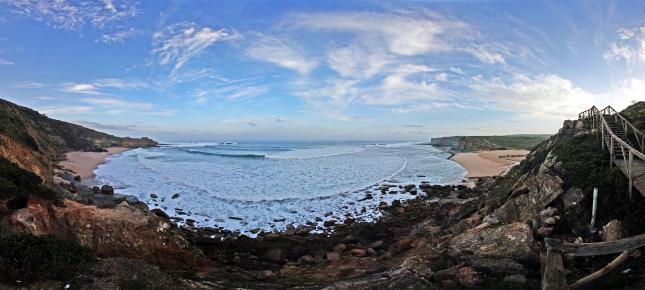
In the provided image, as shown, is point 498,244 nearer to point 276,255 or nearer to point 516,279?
point 516,279

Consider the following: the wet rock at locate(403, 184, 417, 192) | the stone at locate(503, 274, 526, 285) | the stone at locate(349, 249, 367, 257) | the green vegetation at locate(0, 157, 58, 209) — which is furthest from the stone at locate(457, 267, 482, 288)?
the wet rock at locate(403, 184, 417, 192)

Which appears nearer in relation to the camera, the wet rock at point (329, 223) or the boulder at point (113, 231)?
the boulder at point (113, 231)

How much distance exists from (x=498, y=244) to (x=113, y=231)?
461 inches

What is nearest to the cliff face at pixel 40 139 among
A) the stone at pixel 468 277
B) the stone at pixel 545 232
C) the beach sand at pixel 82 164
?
the beach sand at pixel 82 164

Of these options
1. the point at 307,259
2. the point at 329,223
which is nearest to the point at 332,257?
the point at 307,259

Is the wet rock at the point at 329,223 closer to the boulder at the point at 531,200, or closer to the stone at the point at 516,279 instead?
the boulder at the point at 531,200

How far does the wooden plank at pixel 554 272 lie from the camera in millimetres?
5781

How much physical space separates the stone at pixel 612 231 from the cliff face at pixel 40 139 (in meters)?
22.0

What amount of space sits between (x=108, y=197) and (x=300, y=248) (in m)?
15.6

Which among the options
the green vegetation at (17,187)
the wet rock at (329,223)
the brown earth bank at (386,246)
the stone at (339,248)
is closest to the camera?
the brown earth bank at (386,246)

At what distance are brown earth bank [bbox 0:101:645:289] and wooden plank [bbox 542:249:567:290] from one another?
6.93 ft

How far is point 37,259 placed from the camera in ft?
22.8

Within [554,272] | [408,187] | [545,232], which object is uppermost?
[554,272]

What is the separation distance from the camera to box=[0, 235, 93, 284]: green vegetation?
21.2 feet
